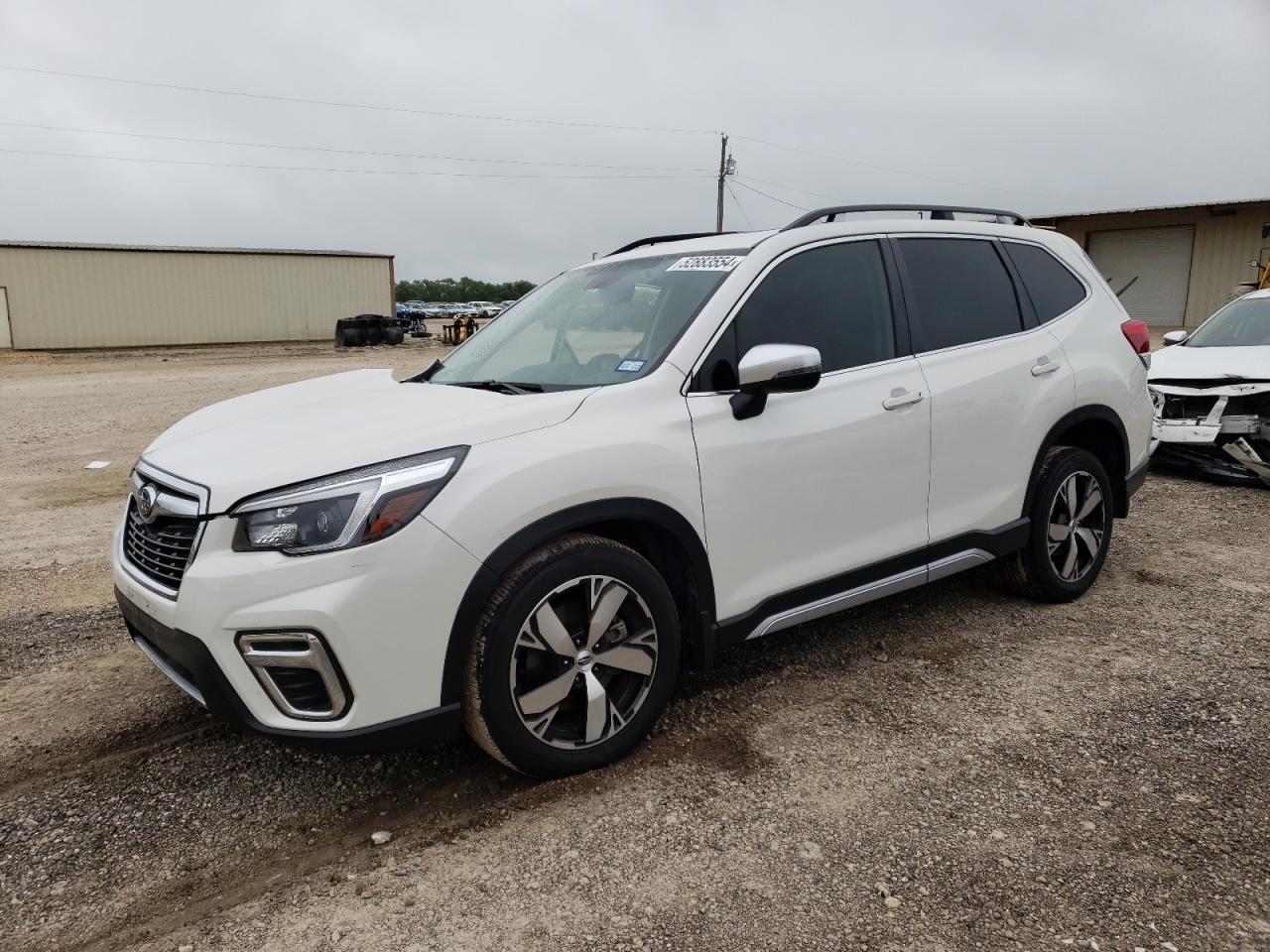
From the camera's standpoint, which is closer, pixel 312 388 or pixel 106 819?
pixel 106 819

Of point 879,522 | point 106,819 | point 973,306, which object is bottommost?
point 106,819

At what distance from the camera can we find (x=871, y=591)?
3.67 meters

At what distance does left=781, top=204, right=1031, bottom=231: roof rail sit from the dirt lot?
6.18 ft

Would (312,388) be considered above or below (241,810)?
above

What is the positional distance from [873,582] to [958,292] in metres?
1.41

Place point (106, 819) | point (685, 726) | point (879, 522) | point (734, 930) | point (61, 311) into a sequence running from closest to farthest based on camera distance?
point (734, 930) → point (106, 819) → point (685, 726) → point (879, 522) → point (61, 311)

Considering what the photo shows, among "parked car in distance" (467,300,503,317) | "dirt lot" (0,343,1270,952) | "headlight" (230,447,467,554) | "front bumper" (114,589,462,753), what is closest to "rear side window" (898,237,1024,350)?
"dirt lot" (0,343,1270,952)

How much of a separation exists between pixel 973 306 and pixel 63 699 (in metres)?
4.20

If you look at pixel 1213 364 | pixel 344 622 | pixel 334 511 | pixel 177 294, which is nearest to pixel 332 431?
pixel 334 511

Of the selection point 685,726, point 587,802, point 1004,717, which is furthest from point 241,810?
point 1004,717

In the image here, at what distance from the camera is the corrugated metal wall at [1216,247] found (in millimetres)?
28938

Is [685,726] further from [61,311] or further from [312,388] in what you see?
[61,311]

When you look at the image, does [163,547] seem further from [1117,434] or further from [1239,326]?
[1239,326]

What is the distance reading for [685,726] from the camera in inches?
134
